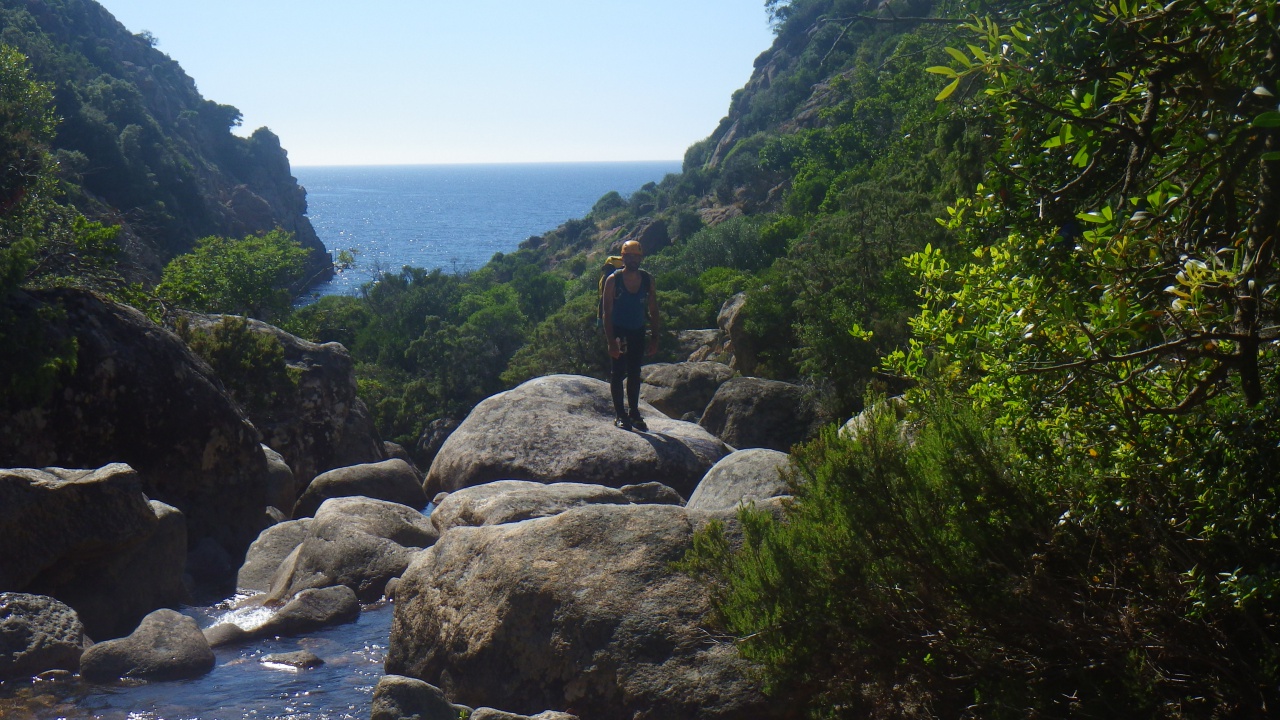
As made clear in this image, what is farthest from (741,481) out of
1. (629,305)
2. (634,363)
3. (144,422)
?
(144,422)

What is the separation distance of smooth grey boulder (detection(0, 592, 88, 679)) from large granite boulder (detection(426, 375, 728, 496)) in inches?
181

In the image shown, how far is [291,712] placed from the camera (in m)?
6.45

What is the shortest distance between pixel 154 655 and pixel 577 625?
11.1 ft

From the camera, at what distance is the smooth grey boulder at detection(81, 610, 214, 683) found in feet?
22.7

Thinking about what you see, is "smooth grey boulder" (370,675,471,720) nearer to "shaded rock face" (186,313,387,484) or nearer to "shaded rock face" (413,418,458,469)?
"shaded rock face" (186,313,387,484)

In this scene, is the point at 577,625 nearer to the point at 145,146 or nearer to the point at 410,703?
the point at 410,703

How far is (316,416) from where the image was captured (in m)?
14.8

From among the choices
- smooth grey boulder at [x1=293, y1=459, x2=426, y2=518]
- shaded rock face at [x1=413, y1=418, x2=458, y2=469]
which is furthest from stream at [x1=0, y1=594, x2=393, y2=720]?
shaded rock face at [x1=413, y1=418, x2=458, y2=469]

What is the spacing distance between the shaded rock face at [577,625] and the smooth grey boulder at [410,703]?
0.22m

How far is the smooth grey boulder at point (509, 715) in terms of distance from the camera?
5355 millimetres

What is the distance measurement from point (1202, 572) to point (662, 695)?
9.79ft

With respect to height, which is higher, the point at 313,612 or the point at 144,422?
the point at 144,422

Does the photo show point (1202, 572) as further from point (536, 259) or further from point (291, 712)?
point (536, 259)

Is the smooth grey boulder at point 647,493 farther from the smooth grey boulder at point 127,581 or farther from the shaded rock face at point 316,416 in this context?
the shaded rock face at point 316,416
